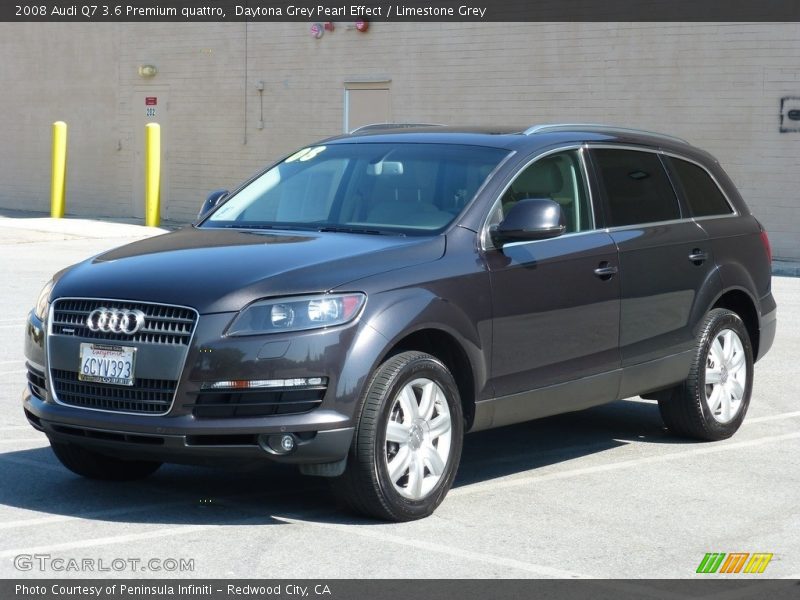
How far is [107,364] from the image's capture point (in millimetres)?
6035

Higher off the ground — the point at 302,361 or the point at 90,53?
the point at 90,53

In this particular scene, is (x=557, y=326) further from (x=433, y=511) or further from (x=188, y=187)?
(x=188, y=187)

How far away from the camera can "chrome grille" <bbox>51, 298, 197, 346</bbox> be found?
5871 mm

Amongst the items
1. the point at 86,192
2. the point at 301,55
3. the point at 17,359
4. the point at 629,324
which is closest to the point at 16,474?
the point at 629,324

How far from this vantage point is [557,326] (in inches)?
276

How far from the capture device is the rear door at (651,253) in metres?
7.53

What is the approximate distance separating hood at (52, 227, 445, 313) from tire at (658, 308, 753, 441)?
226cm

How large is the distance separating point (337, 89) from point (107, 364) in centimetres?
2025

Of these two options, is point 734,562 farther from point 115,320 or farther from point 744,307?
point 744,307

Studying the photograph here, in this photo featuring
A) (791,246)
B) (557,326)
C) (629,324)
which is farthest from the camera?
(791,246)

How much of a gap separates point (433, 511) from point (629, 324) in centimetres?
177

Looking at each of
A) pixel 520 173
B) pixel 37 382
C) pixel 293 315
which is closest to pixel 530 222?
pixel 520 173

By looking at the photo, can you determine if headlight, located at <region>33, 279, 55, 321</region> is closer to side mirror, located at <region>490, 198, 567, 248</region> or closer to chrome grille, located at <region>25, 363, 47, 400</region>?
chrome grille, located at <region>25, 363, 47, 400</region>

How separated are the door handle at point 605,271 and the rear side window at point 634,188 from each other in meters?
0.27
